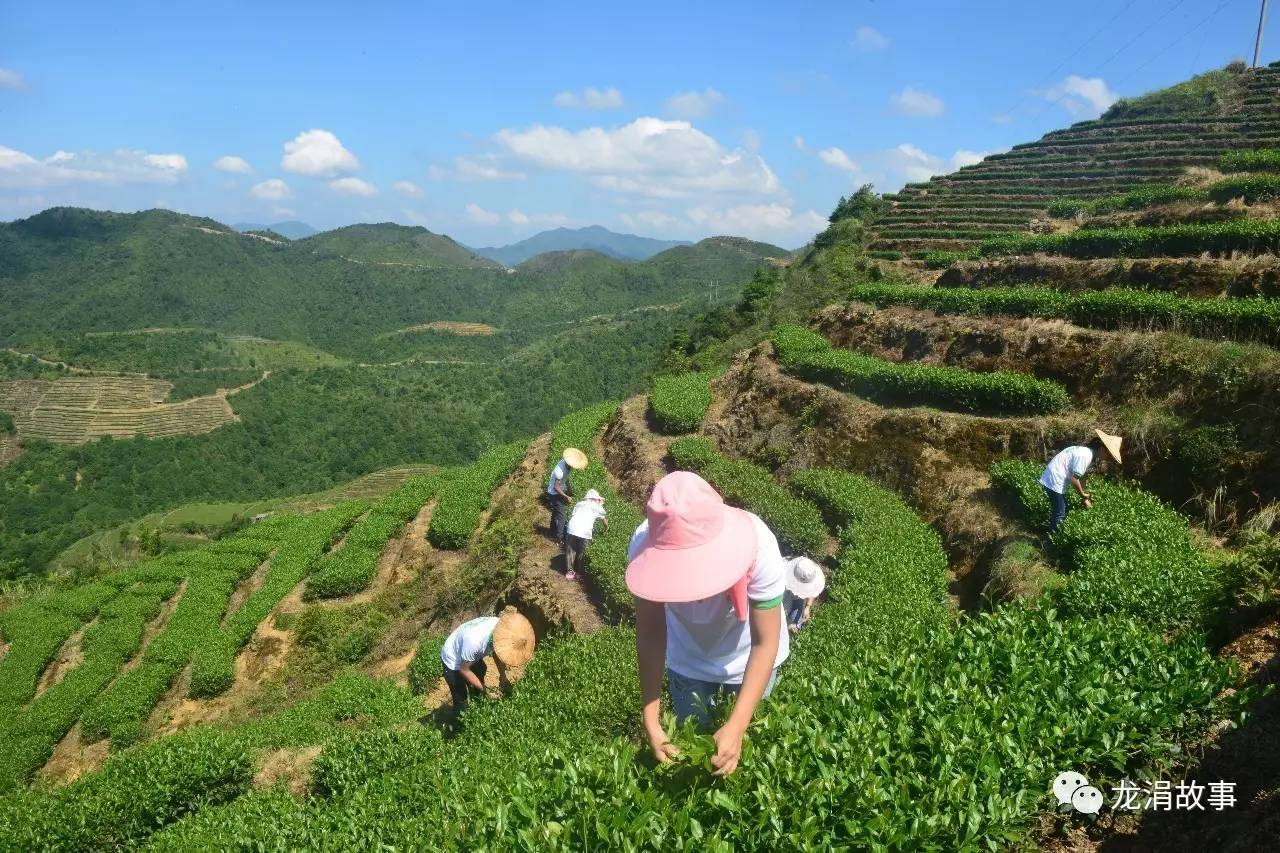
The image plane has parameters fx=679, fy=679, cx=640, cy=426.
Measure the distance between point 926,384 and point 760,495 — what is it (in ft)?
13.2

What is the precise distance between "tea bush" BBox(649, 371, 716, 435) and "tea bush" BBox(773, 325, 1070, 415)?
2658 mm

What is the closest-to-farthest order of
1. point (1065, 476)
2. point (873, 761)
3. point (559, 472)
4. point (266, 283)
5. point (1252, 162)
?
point (873, 761)
point (1065, 476)
point (559, 472)
point (1252, 162)
point (266, 283)

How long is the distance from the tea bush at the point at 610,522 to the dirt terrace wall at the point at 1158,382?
24.8ft

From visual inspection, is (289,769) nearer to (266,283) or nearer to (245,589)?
(245,589)

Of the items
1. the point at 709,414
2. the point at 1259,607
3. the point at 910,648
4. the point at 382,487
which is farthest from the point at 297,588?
the point at 382,487

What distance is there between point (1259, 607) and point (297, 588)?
757 inches

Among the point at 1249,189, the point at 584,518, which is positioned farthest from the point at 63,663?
the point at 1249,189

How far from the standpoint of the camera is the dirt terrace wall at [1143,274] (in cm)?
1184

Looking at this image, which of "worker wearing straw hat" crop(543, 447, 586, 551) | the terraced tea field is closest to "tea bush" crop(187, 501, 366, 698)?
"worker wearing straw hat" crop(543, 447, 586, 551)

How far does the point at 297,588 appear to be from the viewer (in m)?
18.1

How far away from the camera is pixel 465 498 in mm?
20016

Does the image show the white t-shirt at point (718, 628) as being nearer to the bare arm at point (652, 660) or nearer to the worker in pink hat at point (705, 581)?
the worker in pink hat at point (705, 581)

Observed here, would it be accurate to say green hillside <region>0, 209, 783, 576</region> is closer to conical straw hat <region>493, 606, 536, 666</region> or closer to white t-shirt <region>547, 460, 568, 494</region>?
white t-shirt <region>547, 460, 568, 494</region>

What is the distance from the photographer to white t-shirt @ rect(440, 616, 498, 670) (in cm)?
845
